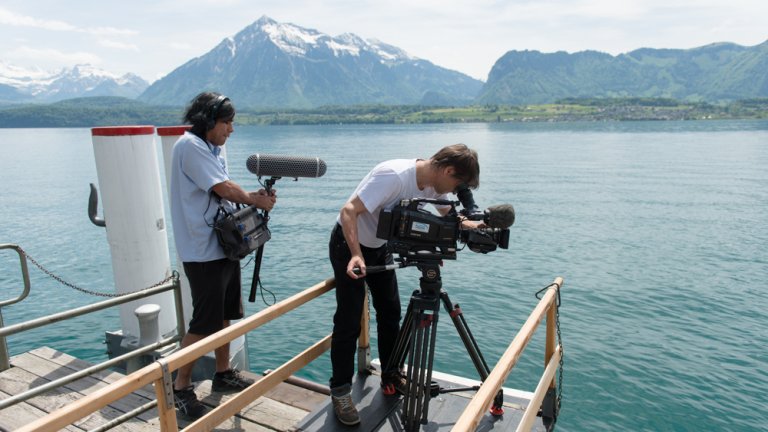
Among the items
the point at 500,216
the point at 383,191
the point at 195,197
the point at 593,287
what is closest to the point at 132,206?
the point at 195,197

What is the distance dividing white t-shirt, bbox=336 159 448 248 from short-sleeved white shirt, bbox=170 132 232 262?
102 centimetres

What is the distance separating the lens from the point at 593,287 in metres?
13.9

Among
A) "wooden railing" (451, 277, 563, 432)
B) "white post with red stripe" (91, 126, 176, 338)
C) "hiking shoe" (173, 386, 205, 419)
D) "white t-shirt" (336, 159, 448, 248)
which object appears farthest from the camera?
"white post with red stripe" (91, 126, 176, 338)

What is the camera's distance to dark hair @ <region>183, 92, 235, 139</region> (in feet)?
13.2

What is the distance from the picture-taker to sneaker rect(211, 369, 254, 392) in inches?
185

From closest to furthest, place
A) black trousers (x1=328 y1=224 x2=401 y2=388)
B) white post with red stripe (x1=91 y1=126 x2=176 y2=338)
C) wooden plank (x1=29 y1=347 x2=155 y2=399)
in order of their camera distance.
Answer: black trousers (x1=328 y1=224 x2=401 y2=388), wooden plank (x1=29 y1=347 x2=155 y2=399), white post with red stripe (x1=91 y1=126 x2=176 y2=338)

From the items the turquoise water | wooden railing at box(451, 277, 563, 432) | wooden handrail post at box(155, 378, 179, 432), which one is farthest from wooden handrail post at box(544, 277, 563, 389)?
the turquoise water

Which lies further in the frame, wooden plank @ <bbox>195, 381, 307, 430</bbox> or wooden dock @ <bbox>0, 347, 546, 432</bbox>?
wooden plank @ <bbox>195, 381, 307, 430</bbox>

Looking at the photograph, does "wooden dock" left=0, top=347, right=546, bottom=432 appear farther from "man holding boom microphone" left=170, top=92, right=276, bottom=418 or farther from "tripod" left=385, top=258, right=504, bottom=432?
"man holding boom microphone" left=170, top=92, right=276, bottom=418

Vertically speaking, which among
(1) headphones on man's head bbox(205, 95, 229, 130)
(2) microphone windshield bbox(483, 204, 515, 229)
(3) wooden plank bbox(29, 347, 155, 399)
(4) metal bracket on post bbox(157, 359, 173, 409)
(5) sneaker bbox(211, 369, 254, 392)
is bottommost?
(3) wooden plank bbox(29, 347, 155, 399)

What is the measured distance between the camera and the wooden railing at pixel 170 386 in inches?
87.0

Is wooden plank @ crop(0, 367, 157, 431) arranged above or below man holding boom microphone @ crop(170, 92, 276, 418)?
below

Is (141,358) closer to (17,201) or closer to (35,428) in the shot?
(35,428)

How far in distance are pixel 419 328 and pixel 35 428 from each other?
7.49ft
